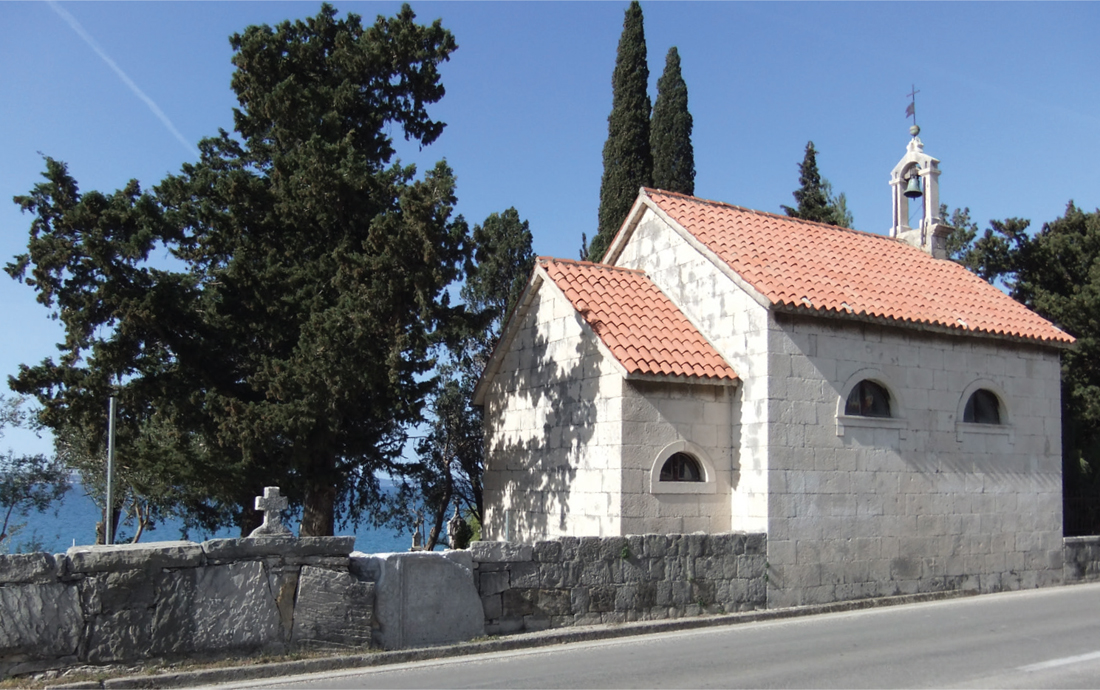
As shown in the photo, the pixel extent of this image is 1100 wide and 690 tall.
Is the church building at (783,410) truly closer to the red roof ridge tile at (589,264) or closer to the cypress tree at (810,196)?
the red roof ridge tile at (589,264)

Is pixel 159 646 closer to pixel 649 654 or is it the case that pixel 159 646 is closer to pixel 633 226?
pixel 649 654

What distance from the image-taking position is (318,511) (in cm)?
1515

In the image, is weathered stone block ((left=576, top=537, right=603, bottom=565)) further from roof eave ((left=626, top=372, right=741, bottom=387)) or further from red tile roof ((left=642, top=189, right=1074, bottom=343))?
red tile roof ((left=642, top=189, right=1074, bottom=343))

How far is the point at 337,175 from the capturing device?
45.9 feet

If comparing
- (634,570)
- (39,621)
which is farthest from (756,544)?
(39,621)

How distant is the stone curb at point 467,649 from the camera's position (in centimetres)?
752

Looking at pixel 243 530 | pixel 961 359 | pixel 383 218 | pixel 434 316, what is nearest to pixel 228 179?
pixel 383 218

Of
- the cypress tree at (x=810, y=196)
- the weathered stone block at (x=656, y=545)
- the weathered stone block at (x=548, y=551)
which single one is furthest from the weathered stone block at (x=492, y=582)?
the cypress tree at (x=810, y=196)

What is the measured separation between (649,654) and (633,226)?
8.83 m

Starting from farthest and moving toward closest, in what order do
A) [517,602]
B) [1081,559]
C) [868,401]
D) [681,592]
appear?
[1081,559] < [868,401] < [681,592] < [517,602]

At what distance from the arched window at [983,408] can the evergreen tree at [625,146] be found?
9.89 metres

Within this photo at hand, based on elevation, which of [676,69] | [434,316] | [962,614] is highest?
[676,69]

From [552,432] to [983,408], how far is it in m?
7.30

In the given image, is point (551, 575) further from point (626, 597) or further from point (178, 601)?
point (178, 601)
